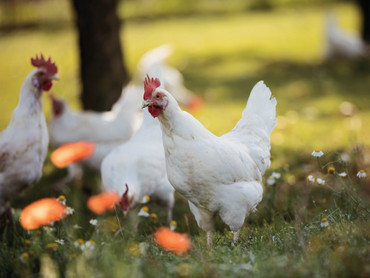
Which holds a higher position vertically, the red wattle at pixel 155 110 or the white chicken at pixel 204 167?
the red wattle at pixel 155 110

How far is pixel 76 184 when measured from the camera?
5.95 m

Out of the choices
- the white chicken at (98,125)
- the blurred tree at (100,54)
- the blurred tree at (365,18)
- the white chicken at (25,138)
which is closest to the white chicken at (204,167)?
the white chicken at (25,138)

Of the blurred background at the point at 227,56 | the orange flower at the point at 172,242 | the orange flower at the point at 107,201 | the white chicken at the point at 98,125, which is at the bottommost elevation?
the blurred background at the point at 227,56

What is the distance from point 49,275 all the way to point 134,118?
3624mm

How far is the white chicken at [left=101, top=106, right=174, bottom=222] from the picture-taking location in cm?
412

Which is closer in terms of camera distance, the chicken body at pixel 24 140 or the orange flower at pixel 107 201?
the orange flower at pixel 107 201

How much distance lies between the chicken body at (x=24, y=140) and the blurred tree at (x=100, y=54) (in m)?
2.50

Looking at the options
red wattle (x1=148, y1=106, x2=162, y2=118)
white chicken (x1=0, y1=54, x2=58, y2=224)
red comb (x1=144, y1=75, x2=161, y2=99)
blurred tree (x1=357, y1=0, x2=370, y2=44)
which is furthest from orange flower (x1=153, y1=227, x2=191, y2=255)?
blurred tree (x1=357, y1=0, x2=370, y2=44)

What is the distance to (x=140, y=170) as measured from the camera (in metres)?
4.31

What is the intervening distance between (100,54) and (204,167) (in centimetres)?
381

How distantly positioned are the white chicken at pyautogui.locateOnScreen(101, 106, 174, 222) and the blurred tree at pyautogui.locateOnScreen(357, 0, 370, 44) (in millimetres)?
8225

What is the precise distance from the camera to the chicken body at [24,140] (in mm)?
4023

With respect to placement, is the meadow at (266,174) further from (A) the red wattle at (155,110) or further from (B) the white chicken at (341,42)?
(A) the red wattle at (155,110)

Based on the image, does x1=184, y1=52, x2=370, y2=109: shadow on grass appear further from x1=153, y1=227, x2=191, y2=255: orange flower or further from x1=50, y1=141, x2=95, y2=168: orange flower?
x1=153, y1=227, x2=191, y2=255: orange flower
